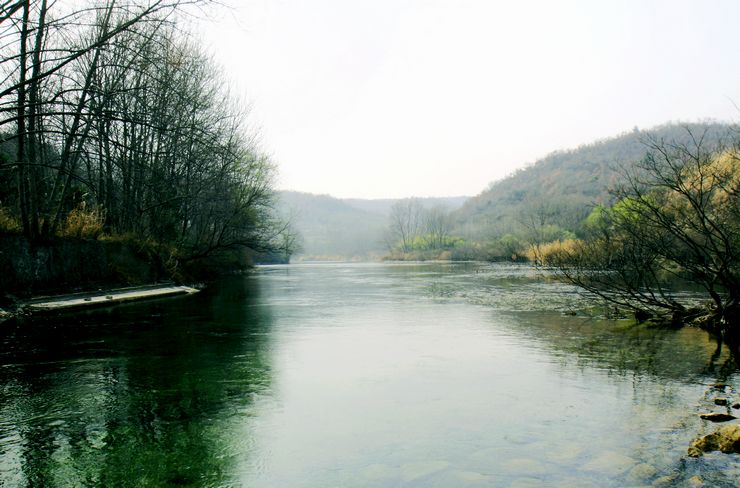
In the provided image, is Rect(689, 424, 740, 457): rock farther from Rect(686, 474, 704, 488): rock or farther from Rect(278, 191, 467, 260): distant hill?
Rect(278, 191, 467, 260): distant hill

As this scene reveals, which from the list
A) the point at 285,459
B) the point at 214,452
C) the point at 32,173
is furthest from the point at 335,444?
the point at 32,173

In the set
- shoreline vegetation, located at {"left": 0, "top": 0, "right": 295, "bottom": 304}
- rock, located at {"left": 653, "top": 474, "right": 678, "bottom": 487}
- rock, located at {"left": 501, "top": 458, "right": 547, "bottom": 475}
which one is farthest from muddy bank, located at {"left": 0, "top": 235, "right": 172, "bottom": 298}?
rock, located at {"left": 653, "top": 474, "right": 678, "bottom": 487}

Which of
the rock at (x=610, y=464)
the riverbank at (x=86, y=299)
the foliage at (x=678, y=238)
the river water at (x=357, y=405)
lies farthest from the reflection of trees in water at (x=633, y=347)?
the riverbank at (x=86, y=299)

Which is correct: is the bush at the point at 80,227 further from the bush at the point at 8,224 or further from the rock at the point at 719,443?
the rock at the point at 719,443

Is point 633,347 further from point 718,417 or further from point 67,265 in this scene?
point 67,265

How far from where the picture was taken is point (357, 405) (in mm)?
5668

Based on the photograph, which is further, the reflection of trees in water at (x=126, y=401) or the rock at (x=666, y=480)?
the reflection of trees in water at (x=126, y=401)

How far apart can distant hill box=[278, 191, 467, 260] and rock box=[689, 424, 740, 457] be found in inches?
4372

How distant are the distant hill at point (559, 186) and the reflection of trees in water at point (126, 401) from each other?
7563cm

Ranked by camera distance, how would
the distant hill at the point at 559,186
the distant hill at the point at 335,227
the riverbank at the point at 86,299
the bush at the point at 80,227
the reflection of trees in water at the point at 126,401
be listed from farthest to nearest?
the distant hill at the point at 335,227 < the distant hill at the point at 559,186 < the bush at the point at 80,227 < the riverbank at the point at 86,299 < the reflection of trees in water at the point at 126,401

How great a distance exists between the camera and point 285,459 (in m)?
4.13

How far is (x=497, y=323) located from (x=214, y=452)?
853 centimetres

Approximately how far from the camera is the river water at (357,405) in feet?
12.8

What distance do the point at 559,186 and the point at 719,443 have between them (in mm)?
117379
